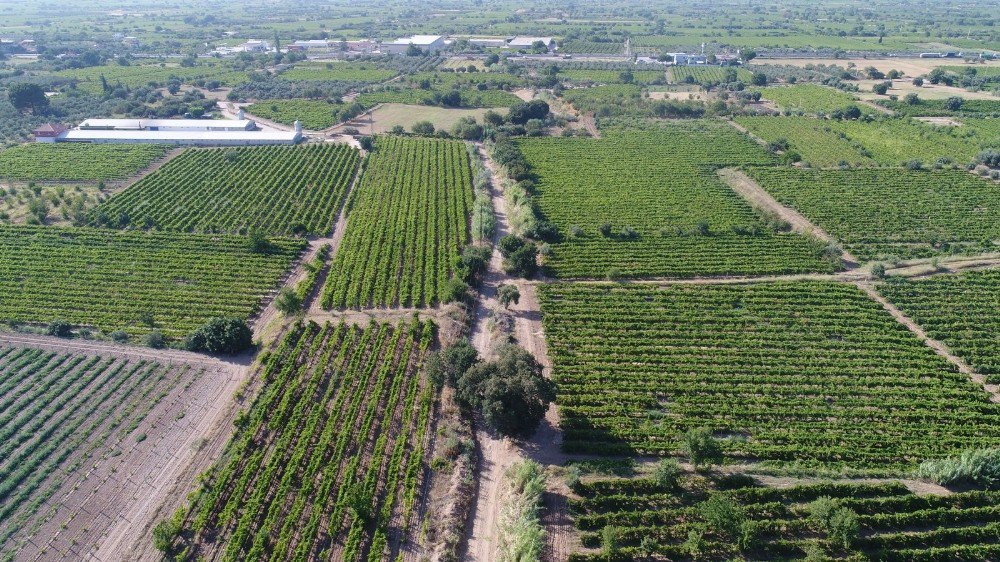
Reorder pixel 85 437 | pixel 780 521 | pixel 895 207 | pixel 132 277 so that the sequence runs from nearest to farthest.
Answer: pixel 780 521
pixel 85 437
pixel 132 277
pixel 895 207

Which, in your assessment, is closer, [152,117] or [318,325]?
[318,325]

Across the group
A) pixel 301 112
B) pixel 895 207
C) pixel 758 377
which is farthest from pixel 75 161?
pixel 895 207

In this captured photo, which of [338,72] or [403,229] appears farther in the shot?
[338,72]

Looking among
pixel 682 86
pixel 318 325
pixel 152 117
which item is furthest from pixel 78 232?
pixel 682 86

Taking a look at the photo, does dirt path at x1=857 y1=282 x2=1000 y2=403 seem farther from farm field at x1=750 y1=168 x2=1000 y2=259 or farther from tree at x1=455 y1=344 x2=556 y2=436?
tree at x1=455 y1=344 x2=556 y2=436

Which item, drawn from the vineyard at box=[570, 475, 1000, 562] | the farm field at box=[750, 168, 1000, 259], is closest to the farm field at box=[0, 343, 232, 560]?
the vineyard at box=[570, 475, 1000, 562]

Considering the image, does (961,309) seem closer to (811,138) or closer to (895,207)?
(895,207)

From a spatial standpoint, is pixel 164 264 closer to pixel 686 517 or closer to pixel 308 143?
pixel 308 143
